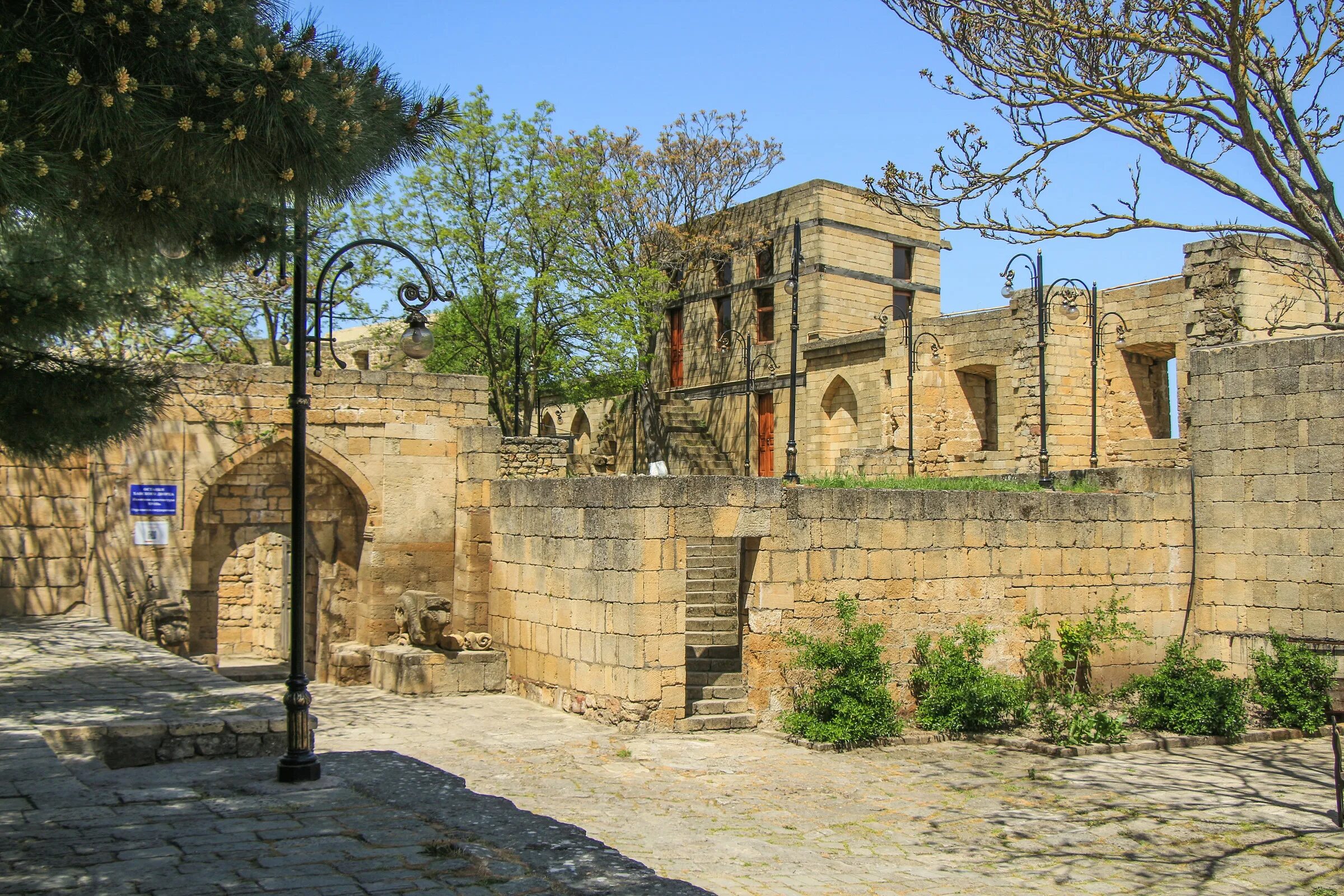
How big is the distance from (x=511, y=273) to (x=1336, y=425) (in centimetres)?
1582

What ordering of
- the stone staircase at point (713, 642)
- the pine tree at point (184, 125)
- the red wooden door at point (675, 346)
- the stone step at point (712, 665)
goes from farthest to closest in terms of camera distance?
the red wooden door at point (675, 346), the stone step at point (712, 665), the stone staircase at point (713, 642), the pine tree at point (184, 125)

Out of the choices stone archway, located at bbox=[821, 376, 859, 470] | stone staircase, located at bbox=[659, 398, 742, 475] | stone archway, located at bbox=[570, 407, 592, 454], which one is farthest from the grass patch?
stone archway, located at bbox=[570, 407, 592, 454]

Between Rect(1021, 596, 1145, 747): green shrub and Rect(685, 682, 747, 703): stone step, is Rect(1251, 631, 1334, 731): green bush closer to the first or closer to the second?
Rect(1021, 596, 1145, 747): green shrub

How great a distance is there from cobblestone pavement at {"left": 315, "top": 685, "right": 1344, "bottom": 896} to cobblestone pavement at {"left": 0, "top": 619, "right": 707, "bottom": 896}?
0.78 metres

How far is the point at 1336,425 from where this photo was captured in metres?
13.0

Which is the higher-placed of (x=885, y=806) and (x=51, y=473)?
(x=51, y=473)

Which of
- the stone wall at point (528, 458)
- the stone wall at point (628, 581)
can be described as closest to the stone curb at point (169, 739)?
the stone wall at point (628, 581)

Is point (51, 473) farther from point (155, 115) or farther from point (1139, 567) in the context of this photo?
point (1139, 567)

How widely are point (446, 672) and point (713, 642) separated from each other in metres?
3.29

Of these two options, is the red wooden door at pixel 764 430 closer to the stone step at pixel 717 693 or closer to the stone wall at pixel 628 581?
the stone wall at pixel 628 581

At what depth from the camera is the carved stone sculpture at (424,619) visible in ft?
47.6

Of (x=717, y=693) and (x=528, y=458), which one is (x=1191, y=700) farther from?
(x=528, y=458)

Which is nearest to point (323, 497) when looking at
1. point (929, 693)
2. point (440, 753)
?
point (440, 753)

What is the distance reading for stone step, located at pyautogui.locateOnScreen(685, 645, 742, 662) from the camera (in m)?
12.8
